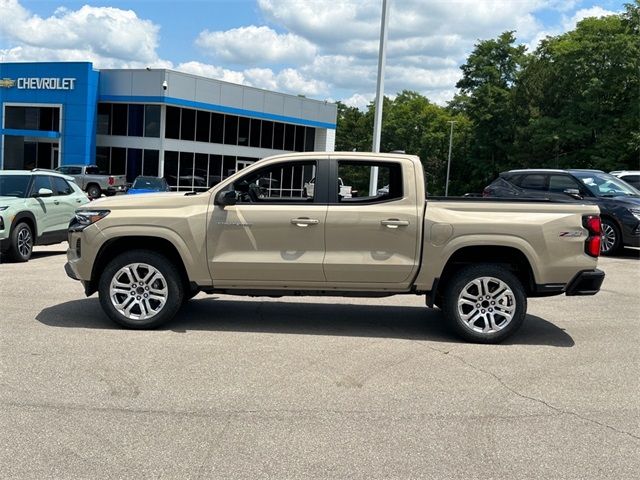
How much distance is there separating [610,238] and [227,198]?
1072 centimetres

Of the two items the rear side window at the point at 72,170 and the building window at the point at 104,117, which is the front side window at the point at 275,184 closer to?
the rear side window at the point at 72,170

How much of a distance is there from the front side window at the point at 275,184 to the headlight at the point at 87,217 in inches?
Result: 56.1

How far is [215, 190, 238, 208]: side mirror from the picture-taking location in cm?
643

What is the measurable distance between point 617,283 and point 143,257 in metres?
8.10

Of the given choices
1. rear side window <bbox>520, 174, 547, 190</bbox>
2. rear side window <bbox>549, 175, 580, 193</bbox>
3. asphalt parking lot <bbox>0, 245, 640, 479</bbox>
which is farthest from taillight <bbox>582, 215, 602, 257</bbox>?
rear side window <bbox>520, 174, 547, 190</bbox>

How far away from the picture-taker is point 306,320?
729cm

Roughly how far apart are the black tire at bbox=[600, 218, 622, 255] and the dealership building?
2928 centimetres

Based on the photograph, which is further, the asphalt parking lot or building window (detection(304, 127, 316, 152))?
building window (detection(304, 127, 316, 152))

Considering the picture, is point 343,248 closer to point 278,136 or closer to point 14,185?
point 14,185

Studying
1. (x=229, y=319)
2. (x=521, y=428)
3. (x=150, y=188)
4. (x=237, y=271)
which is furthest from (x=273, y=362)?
(x=150, y=188)

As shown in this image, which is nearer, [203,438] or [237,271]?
[203,438]

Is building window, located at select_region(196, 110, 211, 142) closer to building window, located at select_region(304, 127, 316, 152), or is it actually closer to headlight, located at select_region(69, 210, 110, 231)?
building window, located at select_region(304, 127, 316, 152)

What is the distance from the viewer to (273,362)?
18.4 feet

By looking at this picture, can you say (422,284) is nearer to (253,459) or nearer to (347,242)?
(347,242)
